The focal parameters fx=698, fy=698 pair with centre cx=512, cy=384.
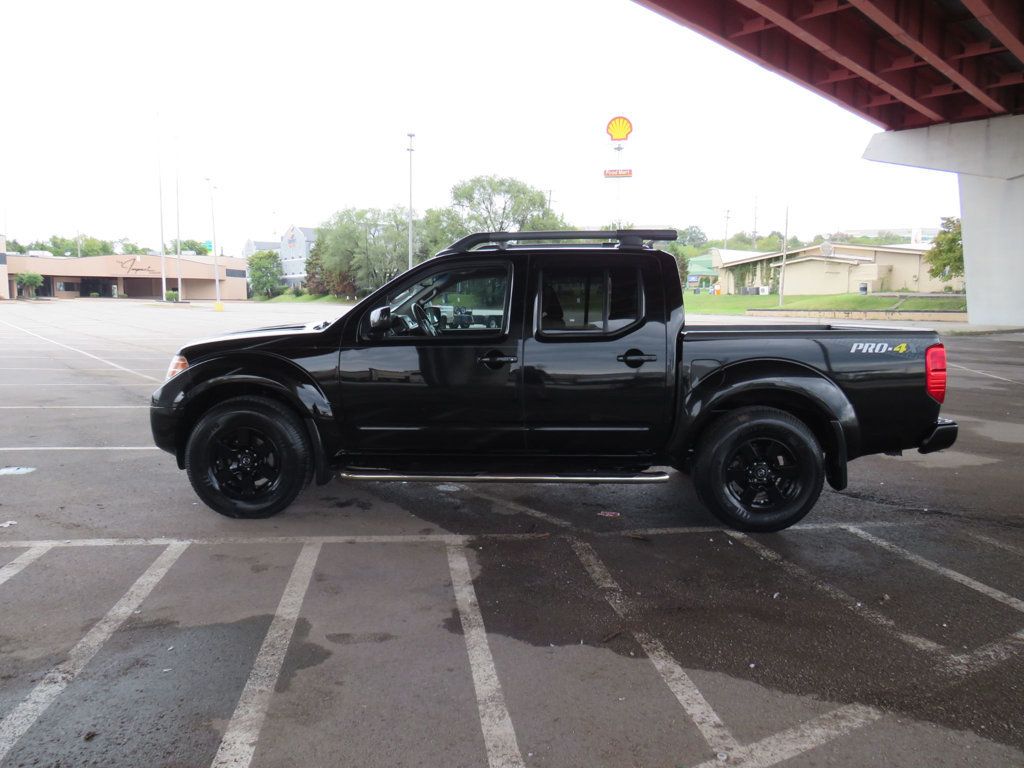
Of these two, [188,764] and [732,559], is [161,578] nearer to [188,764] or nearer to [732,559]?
[188,764]

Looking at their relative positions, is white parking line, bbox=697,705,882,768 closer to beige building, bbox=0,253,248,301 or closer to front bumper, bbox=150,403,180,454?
front bumper, bbox=150,403,180,454

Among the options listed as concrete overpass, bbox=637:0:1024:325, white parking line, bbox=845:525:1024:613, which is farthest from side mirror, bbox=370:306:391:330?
concrete overpass, bbox=637:0:1024:325

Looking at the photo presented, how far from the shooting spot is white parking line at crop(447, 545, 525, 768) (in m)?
2.63

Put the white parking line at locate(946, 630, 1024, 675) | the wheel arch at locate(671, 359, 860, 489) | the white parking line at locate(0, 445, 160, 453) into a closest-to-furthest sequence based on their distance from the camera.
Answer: the white parking line at locate(946, 630, 1024, 675)
the wheel arch at locate(671, 359, 860, 489)
the white parking line at locate(0, 445, 160, 453)

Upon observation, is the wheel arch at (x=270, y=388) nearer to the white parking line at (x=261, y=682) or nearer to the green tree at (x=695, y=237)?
the white parking line at (x=261, y=682)

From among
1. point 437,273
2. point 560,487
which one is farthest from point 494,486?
point 437,273

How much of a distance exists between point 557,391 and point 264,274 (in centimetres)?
10254

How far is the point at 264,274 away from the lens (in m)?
99.7

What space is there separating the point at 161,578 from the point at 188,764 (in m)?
1.86

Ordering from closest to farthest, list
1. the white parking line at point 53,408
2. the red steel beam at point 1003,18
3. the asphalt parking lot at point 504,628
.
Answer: the asphalt parking lot at point 504,628
the white parking line at point 53,408
the red steel beam at point 1003,18

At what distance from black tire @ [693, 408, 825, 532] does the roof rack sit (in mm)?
1385

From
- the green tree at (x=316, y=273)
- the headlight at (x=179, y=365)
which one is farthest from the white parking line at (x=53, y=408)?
the green tree at (x=316, y=273)

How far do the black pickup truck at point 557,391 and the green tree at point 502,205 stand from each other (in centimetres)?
6269

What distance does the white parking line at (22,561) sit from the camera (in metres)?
4.16
